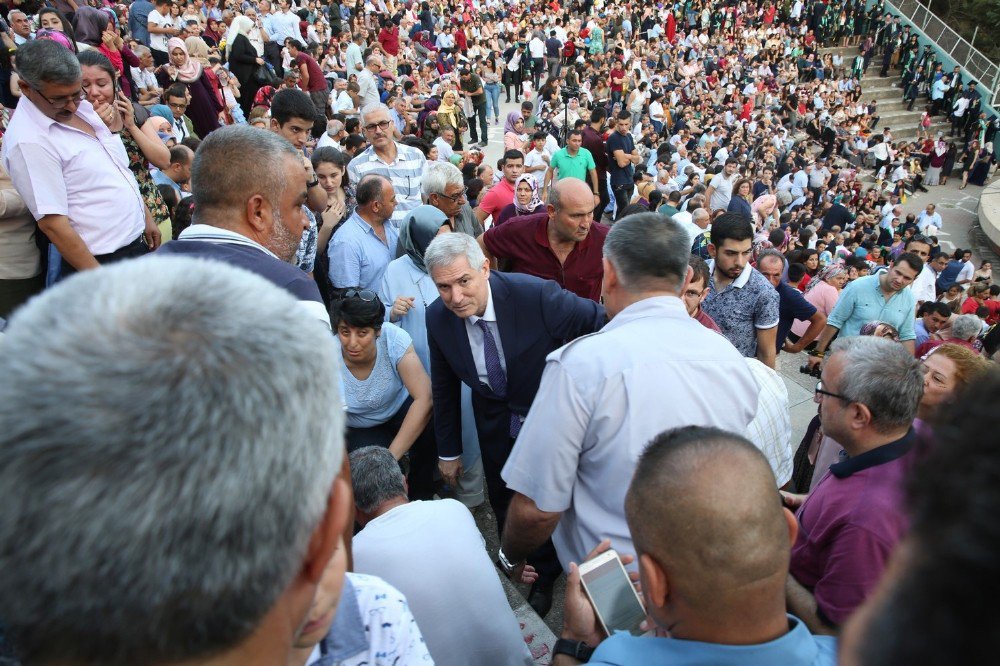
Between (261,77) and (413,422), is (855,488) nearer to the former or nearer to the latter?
(413,422)

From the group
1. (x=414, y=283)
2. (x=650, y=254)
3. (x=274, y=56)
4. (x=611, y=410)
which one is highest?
(x=650, y=254)

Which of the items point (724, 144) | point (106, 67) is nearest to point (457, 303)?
point (106, 67)

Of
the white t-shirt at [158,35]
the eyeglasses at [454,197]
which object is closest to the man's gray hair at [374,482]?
the eyeglasses at [454,197]

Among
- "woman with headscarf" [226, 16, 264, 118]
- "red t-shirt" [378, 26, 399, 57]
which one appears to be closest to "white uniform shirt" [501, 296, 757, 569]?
"woman with headscarf" [226, 16, 264, 118]

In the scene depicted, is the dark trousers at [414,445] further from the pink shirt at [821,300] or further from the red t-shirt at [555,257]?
the pink shirt at [821,300]

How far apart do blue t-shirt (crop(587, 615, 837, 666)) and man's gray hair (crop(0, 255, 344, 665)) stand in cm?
86

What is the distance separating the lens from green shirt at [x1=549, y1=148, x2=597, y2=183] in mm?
8672

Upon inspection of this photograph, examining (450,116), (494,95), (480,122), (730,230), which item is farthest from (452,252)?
(494,95)

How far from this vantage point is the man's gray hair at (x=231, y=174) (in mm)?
2117

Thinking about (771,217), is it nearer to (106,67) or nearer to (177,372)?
(106,67)

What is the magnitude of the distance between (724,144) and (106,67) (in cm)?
1799

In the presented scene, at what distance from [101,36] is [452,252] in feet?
26.7

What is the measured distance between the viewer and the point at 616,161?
1009cm

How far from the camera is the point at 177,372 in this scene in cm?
66
